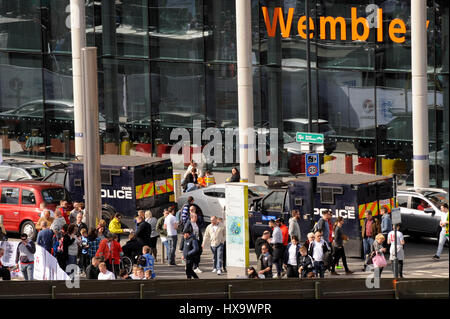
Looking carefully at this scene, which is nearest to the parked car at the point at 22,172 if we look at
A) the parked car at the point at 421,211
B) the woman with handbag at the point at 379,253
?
the parked car at the point at 421,211

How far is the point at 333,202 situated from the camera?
2798 centimetres

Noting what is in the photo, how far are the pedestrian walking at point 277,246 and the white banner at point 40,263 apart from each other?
4.77m

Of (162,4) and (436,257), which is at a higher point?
(162,4)

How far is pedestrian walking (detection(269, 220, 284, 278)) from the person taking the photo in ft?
81.4

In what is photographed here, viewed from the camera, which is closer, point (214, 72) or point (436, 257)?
point (436, 257)

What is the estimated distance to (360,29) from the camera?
37.7 meters

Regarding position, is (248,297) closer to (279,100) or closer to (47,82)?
(279,100)

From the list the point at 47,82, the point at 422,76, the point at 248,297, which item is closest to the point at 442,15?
the point at 422,76

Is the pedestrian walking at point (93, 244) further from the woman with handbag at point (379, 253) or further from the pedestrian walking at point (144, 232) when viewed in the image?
the woman with handbag at point (379, 253)

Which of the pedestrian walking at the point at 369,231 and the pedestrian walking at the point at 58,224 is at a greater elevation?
the pedestrian walking at the point at 58,224

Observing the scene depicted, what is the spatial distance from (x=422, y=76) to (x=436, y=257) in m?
8.45

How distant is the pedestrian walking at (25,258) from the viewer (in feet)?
79.0

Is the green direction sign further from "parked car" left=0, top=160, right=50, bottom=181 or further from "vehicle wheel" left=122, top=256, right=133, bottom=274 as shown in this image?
"parked car" left=0, top=160, right=50, bottom=181

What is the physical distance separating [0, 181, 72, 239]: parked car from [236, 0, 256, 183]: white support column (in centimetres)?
822
